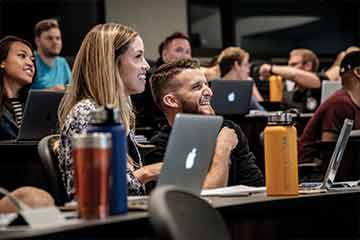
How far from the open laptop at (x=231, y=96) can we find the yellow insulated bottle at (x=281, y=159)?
9.62ft

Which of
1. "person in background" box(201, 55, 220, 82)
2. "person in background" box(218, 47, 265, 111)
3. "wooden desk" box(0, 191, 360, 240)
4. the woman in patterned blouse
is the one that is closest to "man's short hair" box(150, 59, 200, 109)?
the woman in patterned blouse

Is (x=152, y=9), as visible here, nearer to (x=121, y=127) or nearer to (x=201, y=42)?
(x=201, y=42)

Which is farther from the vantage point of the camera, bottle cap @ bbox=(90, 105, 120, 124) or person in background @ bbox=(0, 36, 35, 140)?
person in background @ bbox=(0, 36, 35, 140)

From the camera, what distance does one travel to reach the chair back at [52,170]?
216 centimetres

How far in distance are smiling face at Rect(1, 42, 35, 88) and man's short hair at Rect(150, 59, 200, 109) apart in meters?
1.56

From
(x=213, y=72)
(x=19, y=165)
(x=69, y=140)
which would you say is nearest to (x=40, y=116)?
(x=19, y=165)

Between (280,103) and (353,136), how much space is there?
8.42ft

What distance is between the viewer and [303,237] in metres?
1.78

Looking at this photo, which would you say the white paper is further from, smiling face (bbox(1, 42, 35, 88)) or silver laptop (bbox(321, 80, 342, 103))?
silver laptop (bbox(321, 80, 342, 103))

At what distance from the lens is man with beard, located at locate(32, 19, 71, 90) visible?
5.52 metres

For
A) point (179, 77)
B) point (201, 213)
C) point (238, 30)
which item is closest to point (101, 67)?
point (179, 77)

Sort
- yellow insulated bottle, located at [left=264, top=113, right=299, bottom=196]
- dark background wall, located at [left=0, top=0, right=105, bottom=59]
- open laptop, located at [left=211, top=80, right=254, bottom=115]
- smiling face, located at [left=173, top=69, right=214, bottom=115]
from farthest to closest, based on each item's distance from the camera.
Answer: dark background wall, located at [left=0, top=0, right=105, bottom=59] → open laptop, located at [left=211, top=80, right=254, bottom=115] → smiling face, located at [left=173, top=69, right=214, bottom=115] → yellow insulated bottle, located at [left=264, top=113, right=299, bottom=196]

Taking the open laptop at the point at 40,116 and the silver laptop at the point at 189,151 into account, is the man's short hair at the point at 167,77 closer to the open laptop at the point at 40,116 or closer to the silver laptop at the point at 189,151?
the open laptop at the point at 40,116

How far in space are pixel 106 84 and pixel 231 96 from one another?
273 centimetres
